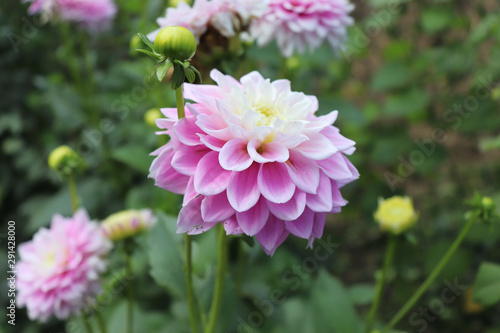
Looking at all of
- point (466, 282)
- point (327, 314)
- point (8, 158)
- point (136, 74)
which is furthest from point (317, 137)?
point (8, 158)

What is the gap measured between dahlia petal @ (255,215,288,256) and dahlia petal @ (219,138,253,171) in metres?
0.09

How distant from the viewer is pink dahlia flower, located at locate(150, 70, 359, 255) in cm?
52

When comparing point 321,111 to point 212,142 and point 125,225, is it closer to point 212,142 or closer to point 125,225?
point 125,225

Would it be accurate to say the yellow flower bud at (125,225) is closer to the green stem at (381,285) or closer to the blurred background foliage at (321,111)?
the blurred background foliage at (321,111)

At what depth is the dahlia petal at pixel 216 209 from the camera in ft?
1.71

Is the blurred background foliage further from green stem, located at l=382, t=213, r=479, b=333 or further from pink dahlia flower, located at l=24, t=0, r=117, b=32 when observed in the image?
green stem, located at l=382, t=213, r=479, b=333

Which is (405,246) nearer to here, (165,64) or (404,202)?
(404,202)

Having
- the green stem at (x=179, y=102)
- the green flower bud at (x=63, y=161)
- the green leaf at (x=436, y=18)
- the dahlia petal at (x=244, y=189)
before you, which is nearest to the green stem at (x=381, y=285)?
the dahlia petal at (x=244, y=189)

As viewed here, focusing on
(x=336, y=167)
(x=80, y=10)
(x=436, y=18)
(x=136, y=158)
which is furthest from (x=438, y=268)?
(x=80, y=10)

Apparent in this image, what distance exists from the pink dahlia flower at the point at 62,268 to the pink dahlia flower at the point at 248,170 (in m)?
0.52

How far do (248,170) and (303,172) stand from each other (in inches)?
2.9

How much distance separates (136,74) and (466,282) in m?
1.73

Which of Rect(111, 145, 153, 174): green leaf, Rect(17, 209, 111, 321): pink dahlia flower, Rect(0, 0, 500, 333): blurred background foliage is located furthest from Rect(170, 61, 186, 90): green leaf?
Rect(111, 145, 153, 174): green leaf

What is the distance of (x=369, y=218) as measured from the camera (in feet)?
6.43
